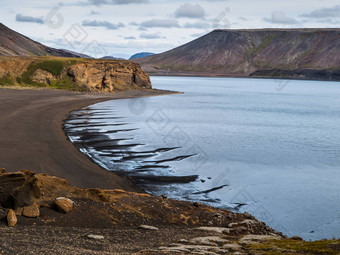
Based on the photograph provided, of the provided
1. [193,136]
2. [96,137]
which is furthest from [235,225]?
[193,136]

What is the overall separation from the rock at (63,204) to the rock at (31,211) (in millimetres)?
757

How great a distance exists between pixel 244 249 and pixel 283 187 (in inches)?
540

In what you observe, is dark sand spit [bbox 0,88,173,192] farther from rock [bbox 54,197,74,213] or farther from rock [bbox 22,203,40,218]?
rock [bbox 22,203,40,218]

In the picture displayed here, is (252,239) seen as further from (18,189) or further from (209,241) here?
(18,189)

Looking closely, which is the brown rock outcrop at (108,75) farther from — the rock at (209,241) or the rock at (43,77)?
the rock at (209,241)

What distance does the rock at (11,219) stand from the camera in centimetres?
1433

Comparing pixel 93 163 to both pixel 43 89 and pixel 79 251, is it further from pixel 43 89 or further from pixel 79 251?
pixel 43 89

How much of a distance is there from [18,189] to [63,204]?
164 centimetres

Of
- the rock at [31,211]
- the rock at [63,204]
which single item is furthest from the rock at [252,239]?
the rock at [31,211]

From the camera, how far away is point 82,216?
15938 millimetres

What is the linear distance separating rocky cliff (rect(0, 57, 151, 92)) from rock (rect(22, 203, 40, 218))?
76.9 meters

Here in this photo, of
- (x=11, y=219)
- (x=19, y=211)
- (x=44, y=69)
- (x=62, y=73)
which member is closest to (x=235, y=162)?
(x=19, y=211)

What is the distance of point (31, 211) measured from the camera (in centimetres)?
1539

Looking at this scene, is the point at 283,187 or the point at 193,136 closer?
the point at 283,187
